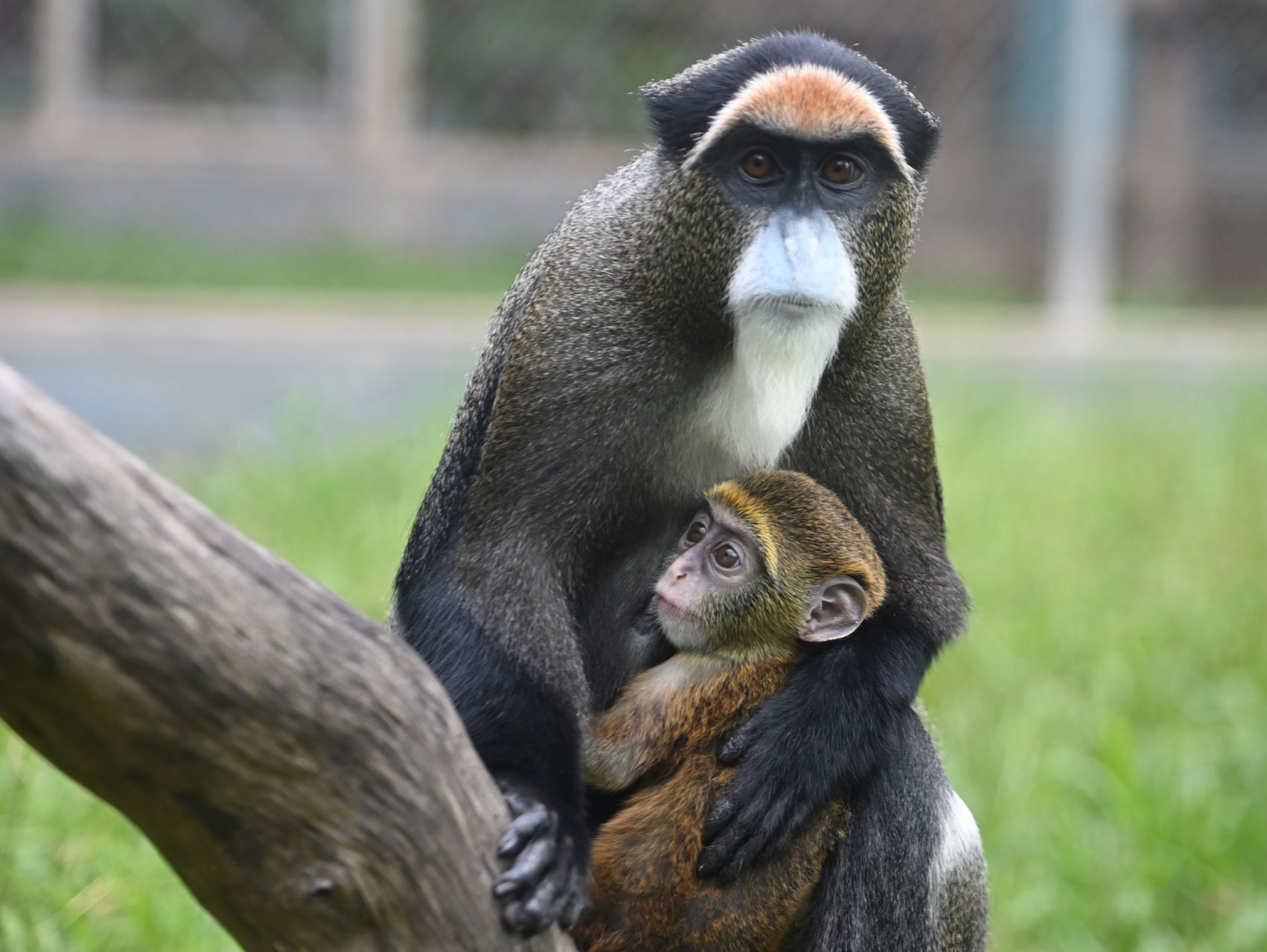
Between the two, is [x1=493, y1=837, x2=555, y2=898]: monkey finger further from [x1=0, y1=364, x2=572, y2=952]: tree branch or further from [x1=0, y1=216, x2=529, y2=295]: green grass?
[x1=0, y1=216, x2=529, y2=295]: green grass

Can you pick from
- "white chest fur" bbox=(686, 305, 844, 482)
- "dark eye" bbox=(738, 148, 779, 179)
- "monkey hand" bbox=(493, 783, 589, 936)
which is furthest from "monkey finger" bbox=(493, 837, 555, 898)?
"dark eye" bbox=(738, 148, 779, 179)

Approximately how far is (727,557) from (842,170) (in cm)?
92

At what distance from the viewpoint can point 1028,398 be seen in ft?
35.7

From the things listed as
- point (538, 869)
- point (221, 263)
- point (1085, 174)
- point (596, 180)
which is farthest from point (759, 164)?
point (221, 263)

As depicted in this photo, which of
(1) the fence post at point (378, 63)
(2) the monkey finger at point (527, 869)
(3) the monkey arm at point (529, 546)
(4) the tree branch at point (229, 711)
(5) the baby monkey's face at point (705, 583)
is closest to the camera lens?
(4) the tree branch at point (229, 711)

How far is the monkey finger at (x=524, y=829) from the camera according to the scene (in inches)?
106

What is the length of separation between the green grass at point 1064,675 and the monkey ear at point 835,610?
6.36 ft

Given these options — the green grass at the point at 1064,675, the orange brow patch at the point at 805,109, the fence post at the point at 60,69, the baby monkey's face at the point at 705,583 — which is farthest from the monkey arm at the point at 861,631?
the fence post at the point at 60,69

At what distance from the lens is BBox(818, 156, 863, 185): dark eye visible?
11.1 feet

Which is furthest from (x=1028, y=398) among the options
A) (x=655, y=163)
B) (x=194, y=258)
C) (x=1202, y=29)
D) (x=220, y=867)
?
(x=220, y=867)

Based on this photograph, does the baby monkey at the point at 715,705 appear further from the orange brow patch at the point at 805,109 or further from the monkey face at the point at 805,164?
the orange brow patch at the point at 805,109

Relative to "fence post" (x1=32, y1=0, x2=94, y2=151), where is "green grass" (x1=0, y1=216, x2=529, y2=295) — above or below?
below

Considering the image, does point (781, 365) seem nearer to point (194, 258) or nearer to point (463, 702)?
point (463, 702)

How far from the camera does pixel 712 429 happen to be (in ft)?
12.2
